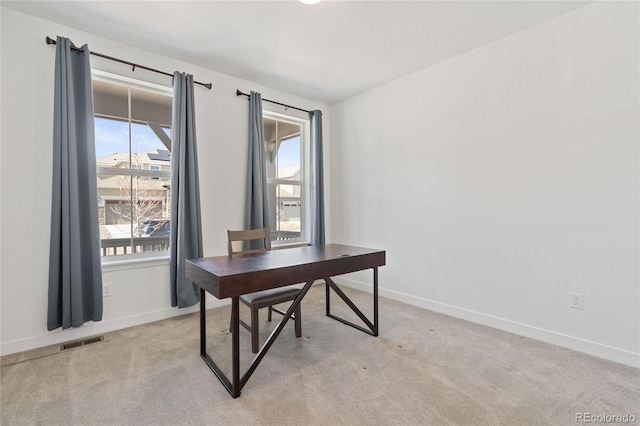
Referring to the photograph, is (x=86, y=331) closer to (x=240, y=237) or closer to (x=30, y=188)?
(x=30, y=188)

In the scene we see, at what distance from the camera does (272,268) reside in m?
1.94

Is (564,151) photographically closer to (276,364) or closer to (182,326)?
(276,364)

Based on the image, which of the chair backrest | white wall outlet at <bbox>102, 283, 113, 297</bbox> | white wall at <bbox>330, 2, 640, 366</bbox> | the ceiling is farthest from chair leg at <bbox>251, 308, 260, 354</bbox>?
the ceiling

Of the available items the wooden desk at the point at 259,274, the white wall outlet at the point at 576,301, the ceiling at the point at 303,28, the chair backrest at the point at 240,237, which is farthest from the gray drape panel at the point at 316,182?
the white wall outlet at the point at 576,301

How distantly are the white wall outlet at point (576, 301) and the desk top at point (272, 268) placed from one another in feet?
4.89

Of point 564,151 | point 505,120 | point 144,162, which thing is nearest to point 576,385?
point 564,151

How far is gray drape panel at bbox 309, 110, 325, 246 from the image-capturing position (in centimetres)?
430

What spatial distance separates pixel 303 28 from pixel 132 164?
2071 millimetres

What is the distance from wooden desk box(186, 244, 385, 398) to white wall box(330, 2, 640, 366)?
96 centimetres

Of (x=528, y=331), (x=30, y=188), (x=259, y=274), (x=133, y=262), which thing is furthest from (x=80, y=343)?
(x=528, y=331)

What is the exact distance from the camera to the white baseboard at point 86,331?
7.64 feet

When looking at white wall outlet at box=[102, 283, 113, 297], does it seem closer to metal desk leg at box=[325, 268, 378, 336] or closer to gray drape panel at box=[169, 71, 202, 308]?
gray drape panel at box=[169, 71, 202, 308]

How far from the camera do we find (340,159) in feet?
14.6

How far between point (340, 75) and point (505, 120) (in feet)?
5.94
